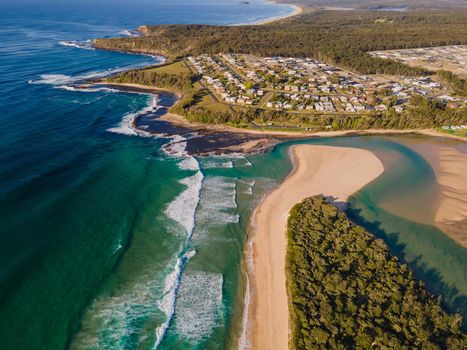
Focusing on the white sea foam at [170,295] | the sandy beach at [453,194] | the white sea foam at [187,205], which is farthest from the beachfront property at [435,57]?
the white sea foam at [170,295]

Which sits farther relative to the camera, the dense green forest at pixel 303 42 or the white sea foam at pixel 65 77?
the dense green forest at pixel 303 42

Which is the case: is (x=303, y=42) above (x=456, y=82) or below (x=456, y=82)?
above

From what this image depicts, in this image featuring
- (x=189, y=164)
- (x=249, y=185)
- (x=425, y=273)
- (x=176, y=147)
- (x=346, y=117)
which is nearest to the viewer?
(x=425, y=273)

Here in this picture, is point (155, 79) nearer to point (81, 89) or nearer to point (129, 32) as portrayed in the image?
point (81, 89)

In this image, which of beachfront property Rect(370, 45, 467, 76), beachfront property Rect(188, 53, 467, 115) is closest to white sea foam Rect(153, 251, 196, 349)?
beachfront property Rect(188, 53, 467, 115)

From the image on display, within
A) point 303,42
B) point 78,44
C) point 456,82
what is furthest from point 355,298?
point 78,44

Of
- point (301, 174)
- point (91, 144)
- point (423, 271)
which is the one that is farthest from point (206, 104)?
point (423, 271)

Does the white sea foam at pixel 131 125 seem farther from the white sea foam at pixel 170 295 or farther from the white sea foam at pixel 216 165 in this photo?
the white sea foam at pixel 170 295
